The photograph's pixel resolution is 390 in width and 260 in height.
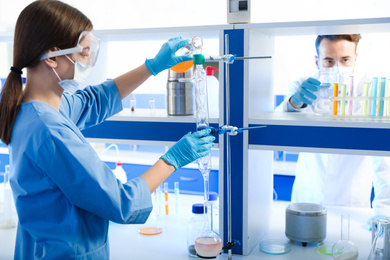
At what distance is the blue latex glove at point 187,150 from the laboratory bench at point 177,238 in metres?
0.53

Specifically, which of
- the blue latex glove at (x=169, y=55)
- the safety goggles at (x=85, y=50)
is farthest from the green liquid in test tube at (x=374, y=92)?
the safety goggles at (x=85, y=50)

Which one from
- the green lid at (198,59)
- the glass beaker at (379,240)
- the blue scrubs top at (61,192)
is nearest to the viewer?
the blue scrubs top at (61,192)

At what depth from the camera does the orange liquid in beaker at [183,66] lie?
179 cm

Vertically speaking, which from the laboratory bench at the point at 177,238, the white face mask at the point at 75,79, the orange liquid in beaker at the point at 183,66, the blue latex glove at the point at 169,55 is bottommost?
the laboratory bench at the point at 177,238

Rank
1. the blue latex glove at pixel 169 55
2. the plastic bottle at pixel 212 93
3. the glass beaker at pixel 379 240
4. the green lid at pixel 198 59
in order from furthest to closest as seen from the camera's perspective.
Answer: the plastic bottle at pixel 212 93
the blue latex glove at pixel 169 55
the glass beaker at pixel 379 240
the green lid at pixel 198 59

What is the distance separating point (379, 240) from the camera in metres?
1.64

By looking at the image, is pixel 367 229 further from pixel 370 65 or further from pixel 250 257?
pixel 370 65

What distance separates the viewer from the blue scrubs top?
4.20 ft

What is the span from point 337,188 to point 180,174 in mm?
1681

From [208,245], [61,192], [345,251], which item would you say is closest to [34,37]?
[61,192]

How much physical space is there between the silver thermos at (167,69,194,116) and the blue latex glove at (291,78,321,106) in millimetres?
471

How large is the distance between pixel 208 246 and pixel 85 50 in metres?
0.76

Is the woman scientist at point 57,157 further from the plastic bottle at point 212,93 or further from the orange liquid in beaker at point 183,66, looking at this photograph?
the plastic bottle at point 212,93

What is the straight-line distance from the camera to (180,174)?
400 cm
